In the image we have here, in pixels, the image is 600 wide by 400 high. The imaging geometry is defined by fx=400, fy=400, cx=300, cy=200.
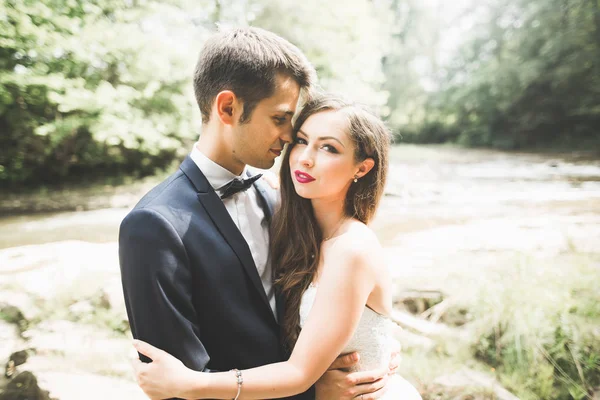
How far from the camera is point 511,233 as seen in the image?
218 inches

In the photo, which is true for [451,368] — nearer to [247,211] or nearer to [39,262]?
[247,211]

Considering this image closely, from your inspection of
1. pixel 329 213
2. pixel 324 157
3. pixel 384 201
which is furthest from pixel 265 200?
pixel 384 201

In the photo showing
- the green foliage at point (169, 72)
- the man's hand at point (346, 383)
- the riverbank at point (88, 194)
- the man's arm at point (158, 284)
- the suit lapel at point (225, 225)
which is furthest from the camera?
the riverbank at point (88, 194)

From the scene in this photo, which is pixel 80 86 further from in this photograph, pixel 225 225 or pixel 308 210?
pixel 225 225

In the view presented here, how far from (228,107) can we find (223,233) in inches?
19.7

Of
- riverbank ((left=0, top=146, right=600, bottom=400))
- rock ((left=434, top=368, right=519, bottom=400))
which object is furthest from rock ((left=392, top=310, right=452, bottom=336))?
rock ((left=434, top=368, right=519, bottom=400))

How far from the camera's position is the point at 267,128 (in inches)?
61.4

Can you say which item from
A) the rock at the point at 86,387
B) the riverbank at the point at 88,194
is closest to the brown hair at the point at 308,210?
the rock at the point at 86,387

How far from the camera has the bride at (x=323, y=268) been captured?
1228 mm

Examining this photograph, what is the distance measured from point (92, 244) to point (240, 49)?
4338 mm

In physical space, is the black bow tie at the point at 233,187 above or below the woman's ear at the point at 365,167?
below

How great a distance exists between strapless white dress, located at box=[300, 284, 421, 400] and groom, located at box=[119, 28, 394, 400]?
6cm

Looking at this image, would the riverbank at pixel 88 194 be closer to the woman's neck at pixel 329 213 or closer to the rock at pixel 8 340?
the rock at pixel 8 340

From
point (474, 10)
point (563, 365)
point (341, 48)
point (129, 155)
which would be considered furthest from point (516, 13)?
point (563, 365)
